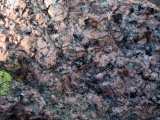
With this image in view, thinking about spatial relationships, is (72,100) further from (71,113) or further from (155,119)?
(155,119)

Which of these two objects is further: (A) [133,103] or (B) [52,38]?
(B) [52,38]

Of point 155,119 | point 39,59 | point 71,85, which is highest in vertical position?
point 39,59

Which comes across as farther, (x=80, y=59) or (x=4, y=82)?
(x=80, y=59)

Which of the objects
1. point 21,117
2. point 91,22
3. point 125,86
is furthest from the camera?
point 91,22

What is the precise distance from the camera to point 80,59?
14.0 ft

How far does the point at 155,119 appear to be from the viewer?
13.1 feet

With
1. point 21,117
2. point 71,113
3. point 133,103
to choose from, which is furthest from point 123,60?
point 21,117

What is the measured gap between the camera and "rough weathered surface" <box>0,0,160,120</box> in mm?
4016

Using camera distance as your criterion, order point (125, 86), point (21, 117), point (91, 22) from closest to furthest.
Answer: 1. point (21, 117)
2. point (125, 86)
3. point (91, 22)

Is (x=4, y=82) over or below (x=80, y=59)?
below

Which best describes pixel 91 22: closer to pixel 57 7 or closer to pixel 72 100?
pixel 57 7

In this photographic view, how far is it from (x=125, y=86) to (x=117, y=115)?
346 mm

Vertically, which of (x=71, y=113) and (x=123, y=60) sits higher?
(x=123, y=60)

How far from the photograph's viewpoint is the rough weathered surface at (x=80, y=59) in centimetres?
402
